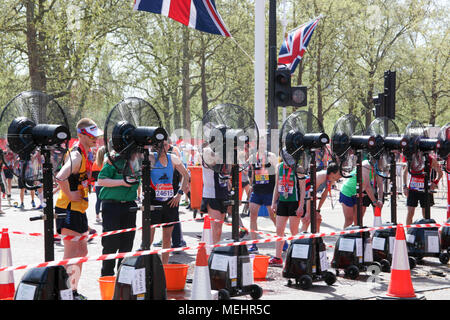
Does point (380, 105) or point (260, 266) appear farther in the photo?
point (380, 105)

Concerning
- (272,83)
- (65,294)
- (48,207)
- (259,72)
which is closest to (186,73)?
(259,72)

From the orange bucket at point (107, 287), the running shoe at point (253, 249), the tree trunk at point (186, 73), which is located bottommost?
the running shoe at point (253, 249)

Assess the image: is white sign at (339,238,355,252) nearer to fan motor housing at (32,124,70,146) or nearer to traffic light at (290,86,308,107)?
fan motor housing at (32,124,70,146)

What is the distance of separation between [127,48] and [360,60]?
46.7 ft

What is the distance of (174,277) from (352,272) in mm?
2240

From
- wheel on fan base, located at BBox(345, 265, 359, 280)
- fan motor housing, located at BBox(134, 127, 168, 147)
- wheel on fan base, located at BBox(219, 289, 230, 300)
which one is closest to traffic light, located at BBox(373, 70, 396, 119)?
wheel on fan base, located at BBox(345, 265, 359, 280)

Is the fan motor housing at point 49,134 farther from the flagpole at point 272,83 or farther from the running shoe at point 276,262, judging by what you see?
the flagpole at point 272,83

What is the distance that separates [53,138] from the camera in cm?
510

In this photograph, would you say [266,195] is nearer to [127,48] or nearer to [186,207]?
[186,207]

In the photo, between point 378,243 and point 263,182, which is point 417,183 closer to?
point 378,243

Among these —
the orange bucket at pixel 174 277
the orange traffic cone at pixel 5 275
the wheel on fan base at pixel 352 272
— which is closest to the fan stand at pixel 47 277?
the orange traffic cone at pixel 5 275

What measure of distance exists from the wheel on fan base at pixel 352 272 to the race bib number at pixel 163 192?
2391mm

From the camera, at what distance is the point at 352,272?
24.8ft

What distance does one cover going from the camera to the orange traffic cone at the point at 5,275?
230 inches
